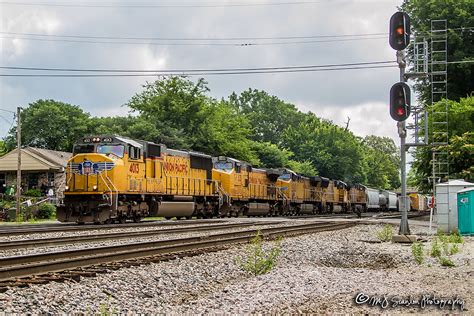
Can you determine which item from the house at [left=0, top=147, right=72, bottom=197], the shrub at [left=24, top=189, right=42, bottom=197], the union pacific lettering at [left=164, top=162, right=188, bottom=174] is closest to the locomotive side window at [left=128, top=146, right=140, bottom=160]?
the union pacific lettering at [left=164, top=162, right=188, bottom=174]

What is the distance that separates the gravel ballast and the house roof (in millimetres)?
39130

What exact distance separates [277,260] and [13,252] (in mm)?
6009

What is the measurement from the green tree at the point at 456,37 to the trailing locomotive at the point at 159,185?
13.9m

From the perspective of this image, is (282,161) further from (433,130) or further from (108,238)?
(108,238)

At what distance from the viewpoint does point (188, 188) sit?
31062 millimetres

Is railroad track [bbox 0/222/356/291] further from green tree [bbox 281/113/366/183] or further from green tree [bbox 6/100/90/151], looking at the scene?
green tree [bbox 281/113/366/183]

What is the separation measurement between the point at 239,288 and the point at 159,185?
62.6 feet

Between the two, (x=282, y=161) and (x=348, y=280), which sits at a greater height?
(x=282, y=161)

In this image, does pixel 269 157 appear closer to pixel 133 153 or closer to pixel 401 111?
pixel 133 153

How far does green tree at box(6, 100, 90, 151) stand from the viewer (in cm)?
6800

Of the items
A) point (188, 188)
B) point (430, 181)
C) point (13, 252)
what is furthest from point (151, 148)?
point (430, 181)

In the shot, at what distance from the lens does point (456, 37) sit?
1670 inches

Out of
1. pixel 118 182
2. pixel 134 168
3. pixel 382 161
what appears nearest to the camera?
pixel 118 182
